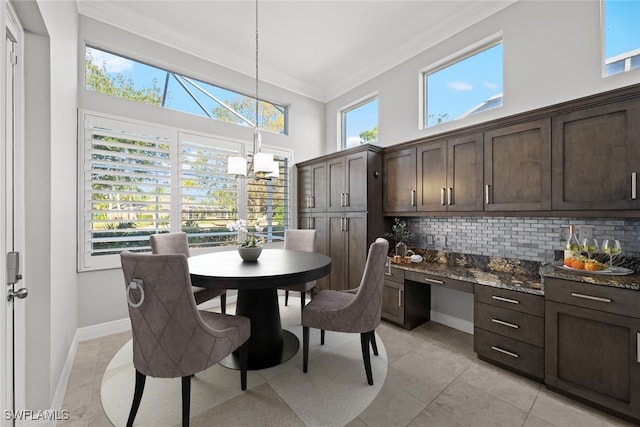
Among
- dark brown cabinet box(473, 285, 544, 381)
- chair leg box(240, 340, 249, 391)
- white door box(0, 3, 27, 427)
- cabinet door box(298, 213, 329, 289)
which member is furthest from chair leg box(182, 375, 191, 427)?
cabinet door box(298, 213, 329, 289)

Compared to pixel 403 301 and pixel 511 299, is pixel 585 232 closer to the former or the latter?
pixel 511 299

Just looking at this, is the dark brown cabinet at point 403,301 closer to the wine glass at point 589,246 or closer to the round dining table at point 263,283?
the round dining table at point 263,283

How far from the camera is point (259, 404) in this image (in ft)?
5.90

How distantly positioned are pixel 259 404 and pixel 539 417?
1787mm

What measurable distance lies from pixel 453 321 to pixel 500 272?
2.57ft

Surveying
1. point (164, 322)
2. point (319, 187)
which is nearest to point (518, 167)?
point (319, 187)

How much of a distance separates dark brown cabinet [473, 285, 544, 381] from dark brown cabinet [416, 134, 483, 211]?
2.83 ft

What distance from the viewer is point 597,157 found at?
1.98m

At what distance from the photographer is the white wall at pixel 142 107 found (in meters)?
2.81

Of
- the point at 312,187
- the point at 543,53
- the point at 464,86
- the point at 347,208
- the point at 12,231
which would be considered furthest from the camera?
the point at 312,187

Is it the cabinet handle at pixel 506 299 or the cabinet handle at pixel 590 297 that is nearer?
the cabinet handle at pixel 590 297

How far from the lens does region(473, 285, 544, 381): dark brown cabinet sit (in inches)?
80.0

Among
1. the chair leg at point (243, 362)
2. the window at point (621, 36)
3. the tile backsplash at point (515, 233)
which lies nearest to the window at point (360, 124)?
the tile backsplash at point (515, 233)

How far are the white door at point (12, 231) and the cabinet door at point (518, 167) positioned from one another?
3370 mm
